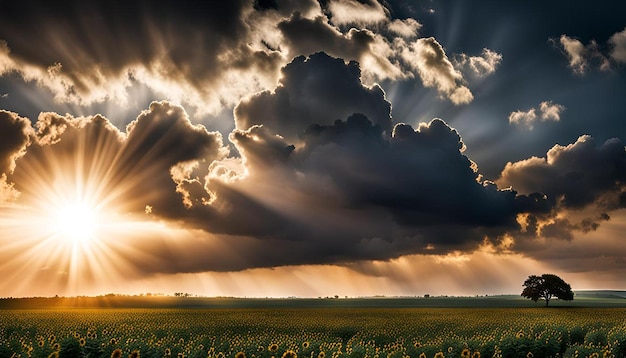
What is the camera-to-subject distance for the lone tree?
Answer: 473ft

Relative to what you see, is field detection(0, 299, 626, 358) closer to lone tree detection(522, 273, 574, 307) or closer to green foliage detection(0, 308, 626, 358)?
green foliage detection(0, 308, 626, 358)

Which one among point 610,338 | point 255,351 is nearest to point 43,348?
point 255,351

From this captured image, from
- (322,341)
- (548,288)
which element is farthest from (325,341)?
(548,288)

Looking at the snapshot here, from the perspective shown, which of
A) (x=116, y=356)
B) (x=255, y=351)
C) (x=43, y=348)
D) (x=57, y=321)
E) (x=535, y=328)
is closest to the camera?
(x=116, y=356)

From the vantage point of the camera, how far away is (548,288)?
14488 cm

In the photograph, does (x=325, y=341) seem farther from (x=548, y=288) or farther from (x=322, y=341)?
(x=548, y=288)

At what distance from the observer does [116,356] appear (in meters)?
15.0

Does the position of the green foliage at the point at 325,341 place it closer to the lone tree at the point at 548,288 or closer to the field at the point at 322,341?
the field at the point at 322,341

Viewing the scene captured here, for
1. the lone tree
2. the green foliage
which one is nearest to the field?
the green foliage

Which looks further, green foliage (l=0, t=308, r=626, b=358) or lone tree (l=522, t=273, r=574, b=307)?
lone tree (l=522, t=273, r=574, b=307)

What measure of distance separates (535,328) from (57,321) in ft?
238

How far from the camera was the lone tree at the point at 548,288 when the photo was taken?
14425 centimetres

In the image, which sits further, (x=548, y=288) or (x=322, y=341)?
(x=548, y=288)

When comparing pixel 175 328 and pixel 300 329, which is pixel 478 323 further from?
pixel 175 328
